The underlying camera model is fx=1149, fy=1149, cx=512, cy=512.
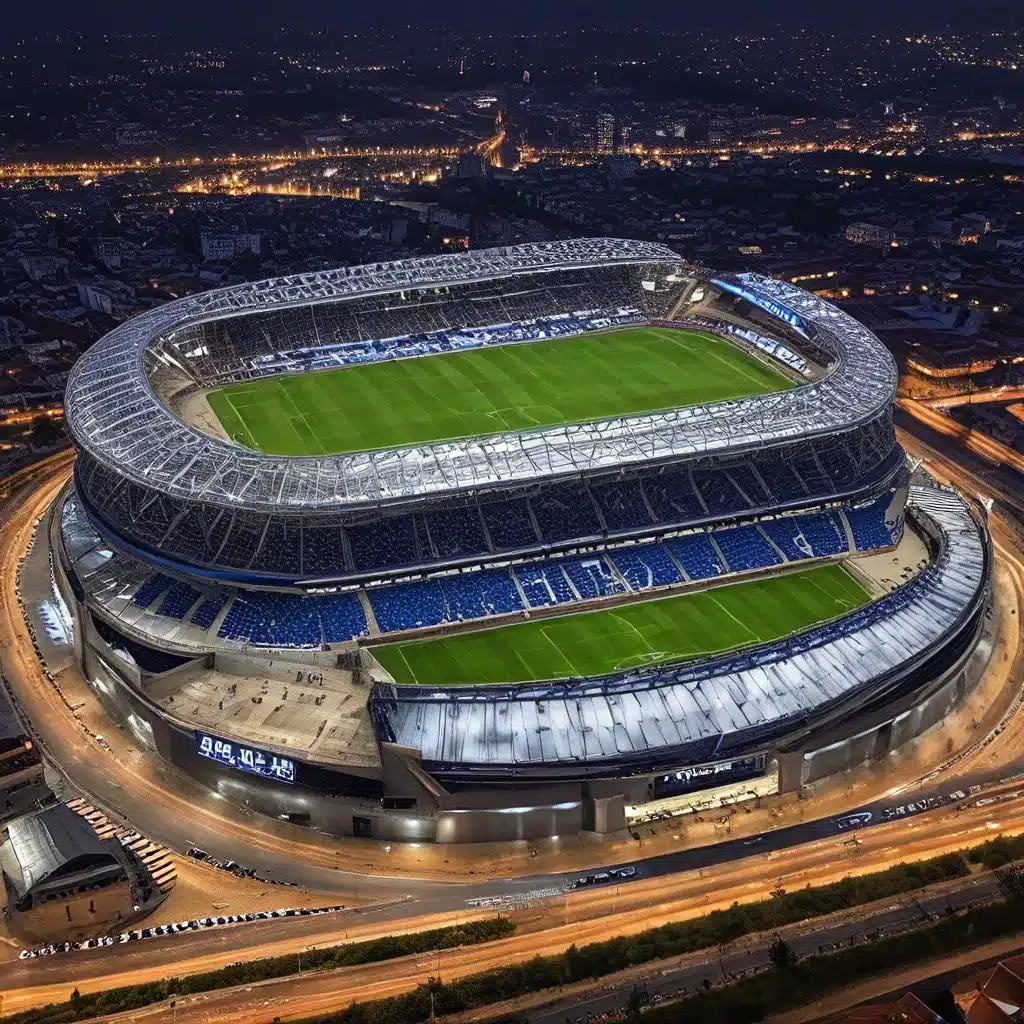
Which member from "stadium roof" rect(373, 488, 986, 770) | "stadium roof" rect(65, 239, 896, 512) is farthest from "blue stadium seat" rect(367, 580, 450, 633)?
"stadium roof" rect(373, 488, 986, 770)

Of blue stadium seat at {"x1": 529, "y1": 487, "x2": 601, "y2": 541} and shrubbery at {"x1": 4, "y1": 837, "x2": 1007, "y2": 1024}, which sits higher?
blue stadium seat at {"x1": 529, "y1": 487, "x2": 601, "y2": 541}

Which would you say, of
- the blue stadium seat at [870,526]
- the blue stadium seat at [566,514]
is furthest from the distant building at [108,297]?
the blue stadium seat at [870,526]

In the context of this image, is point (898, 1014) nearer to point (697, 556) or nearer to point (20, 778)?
point (697, 556)

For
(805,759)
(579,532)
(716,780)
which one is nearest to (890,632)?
(805,759)

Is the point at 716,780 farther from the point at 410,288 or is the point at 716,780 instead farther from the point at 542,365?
the point at 410,288

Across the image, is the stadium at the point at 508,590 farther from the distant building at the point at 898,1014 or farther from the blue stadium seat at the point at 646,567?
the distant building at the point at 898,1014

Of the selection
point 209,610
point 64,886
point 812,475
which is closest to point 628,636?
point 812,475

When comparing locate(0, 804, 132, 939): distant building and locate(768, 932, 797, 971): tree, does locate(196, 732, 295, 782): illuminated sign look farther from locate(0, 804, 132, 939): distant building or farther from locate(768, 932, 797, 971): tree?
locate(768, 932, 797, 971): tree

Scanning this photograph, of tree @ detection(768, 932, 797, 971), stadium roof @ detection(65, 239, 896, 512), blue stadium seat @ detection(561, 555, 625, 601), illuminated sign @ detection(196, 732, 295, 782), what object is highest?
stadium roof @ detection(65, 239, 896, 512)

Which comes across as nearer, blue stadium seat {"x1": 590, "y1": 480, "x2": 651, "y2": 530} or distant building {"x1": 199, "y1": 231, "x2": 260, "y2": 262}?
blue stadium seat {"x1": 590, "y1": 480, "x2": 651, "y2": 530}
